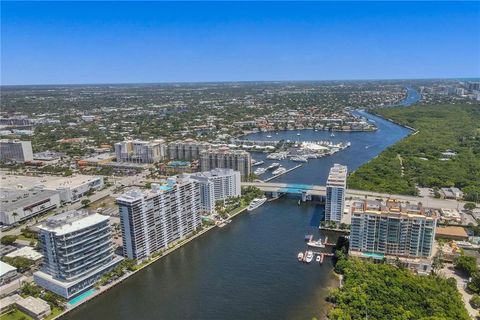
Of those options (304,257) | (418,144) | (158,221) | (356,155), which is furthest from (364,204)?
(418,144)

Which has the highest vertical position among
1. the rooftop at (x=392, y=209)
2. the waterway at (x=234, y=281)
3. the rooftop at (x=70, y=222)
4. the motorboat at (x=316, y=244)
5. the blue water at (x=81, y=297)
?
the rooftop at (x=70, y=222)

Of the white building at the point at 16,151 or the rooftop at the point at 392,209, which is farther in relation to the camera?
the white building at the point at 16,151

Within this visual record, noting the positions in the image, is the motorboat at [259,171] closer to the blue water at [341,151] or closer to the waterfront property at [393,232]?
the blue water at [341,151]

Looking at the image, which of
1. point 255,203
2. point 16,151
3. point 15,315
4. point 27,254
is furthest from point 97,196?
point 16,151

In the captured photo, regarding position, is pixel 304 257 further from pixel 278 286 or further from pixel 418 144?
pixel 418 144

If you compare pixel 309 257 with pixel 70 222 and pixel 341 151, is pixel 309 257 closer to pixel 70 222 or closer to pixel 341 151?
pixel 70 222

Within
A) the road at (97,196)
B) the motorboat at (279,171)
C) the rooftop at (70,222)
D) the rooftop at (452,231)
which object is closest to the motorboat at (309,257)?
the rooftop at (452,231)
